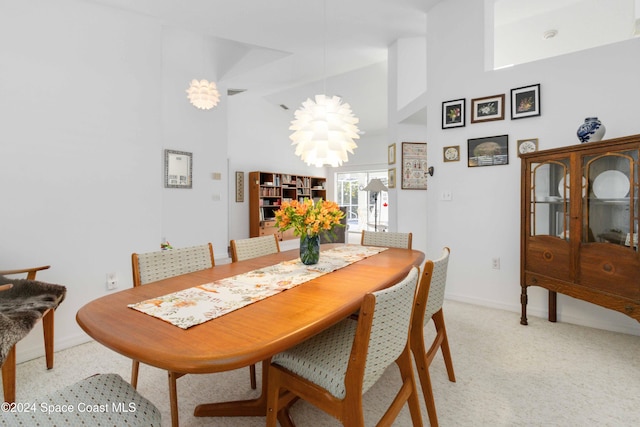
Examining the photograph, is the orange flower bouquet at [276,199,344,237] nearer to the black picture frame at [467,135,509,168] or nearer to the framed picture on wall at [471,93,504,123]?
the black picture frame at [467,135,509,168]

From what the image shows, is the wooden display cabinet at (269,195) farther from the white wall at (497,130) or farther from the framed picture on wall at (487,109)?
the framed picture on wall at (487,109)

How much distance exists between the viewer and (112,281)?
254 cm

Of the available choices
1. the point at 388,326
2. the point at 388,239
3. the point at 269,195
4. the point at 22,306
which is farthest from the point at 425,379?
the point at 269,195

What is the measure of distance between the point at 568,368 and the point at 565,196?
121cm

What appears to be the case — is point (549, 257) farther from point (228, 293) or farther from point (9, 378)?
point (9, 378)

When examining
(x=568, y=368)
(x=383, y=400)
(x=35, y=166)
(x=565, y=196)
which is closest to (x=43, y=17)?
(x=35, y=166)

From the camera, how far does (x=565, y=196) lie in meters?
2.36

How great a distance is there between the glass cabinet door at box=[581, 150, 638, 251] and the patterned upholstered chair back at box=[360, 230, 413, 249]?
1.23m

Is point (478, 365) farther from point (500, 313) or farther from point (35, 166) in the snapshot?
point (35, 166)

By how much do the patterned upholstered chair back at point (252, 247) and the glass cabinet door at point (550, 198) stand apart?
84.2 inches

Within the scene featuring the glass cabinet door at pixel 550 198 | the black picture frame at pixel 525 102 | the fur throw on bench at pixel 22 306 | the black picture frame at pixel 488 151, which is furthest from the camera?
the black picture frame at pixel 488 151

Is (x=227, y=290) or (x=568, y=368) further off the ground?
(x=227, y=290)

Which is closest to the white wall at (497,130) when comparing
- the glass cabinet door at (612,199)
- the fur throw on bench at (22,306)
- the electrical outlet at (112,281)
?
the glass cabinet door at (612,199)

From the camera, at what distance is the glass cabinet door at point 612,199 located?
78.0 inches
